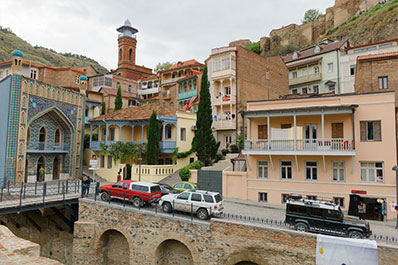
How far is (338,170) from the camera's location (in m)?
18.6

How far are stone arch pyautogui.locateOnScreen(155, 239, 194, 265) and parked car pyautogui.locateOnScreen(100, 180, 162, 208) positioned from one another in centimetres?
280

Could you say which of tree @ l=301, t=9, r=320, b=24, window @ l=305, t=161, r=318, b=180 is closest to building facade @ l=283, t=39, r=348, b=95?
window @ l=305, t=161, r=318, b=180

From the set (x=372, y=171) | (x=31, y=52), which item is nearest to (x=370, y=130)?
(x=372, y=171)

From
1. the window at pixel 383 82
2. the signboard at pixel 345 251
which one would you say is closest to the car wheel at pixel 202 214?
the signboard at pixel 345 251

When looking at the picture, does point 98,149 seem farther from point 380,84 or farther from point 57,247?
point 380,84

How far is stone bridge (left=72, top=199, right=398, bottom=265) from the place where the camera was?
1189 cm

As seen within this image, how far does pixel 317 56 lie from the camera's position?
43.8 meters

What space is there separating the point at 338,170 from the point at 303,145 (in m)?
2.86

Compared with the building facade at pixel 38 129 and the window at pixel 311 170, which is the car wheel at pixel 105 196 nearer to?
the building facade at pixel 38 129

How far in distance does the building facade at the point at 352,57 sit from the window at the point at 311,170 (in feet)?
83.3

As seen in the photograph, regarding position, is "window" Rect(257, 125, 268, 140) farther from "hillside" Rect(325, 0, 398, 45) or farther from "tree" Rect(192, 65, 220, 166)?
"hillside" Rect(325, 0, 398, 45)

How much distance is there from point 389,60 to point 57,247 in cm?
2920

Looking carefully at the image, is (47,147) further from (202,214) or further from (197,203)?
(202,214)

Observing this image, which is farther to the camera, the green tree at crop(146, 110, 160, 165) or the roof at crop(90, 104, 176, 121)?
the roof at crop(90, 104, 176, 121)
